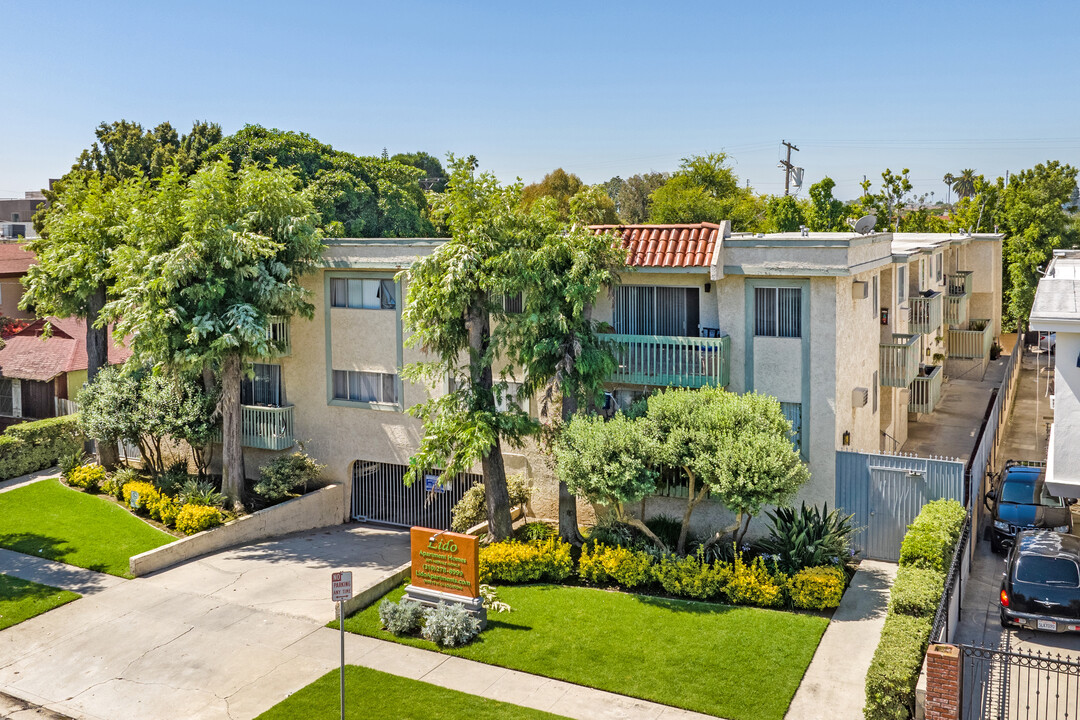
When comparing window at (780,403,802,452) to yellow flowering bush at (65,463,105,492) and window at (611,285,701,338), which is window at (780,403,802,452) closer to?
window at (611,285,701,338)

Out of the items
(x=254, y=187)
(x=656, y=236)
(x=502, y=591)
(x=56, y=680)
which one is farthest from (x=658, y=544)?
(x=254, y=187)

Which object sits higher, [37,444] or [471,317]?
[471,317]

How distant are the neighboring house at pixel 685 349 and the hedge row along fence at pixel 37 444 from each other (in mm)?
7374

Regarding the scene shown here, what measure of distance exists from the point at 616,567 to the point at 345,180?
125ft

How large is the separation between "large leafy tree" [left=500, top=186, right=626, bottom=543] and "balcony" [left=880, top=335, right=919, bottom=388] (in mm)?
8089

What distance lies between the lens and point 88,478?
88.7 ft

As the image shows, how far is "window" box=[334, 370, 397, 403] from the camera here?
25.0 metres

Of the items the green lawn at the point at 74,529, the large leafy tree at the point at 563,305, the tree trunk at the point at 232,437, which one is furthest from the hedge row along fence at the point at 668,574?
the green lawn at the point at 74,529

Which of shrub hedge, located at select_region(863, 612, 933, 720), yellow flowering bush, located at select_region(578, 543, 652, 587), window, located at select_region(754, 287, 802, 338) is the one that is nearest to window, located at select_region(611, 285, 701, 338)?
window, located at select_region(754, 287, 802, 338)

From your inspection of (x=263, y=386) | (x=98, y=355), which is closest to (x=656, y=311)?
(x=263, y=386)

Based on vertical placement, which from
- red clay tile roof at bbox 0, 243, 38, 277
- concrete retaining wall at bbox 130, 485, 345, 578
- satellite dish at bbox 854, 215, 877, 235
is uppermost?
red clay tile roof at bbox 0, 243, 38, 277

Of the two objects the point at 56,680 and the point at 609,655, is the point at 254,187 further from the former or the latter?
the point at 609,655

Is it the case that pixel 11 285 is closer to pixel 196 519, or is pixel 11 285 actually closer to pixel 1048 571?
pixel 196 519

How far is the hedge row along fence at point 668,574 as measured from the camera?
57.0 ft
